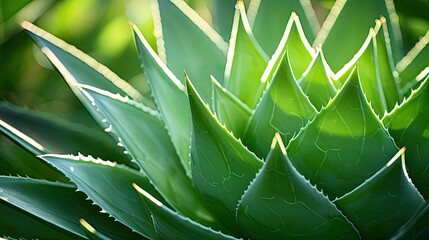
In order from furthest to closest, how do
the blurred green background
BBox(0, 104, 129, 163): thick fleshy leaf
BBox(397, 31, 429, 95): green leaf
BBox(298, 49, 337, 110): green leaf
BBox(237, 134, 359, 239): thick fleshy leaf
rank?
the blurred green background
BBox(0, 104, 129, 163): thick fleshy leaf
BBox(397, 31, 429, 95): green leaf
BBox(298, 49, 337, 110): green leaf
BBox(237, 134, 359, 239): thick fleshy leaf

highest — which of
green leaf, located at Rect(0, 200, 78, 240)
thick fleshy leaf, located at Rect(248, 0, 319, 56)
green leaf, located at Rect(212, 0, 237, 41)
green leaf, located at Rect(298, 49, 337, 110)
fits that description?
green leaf, located at Rect(212, 0, 237, 41)

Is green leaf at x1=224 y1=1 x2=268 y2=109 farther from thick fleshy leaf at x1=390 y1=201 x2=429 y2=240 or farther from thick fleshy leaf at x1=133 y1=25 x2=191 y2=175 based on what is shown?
thick fleshy leaf at x1=390 y1=201 x2=429 y2=240

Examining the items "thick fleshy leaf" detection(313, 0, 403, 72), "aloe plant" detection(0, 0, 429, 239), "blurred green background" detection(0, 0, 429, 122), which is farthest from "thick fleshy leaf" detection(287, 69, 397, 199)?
"blurred green background" detection(0, 0, 429, 122)

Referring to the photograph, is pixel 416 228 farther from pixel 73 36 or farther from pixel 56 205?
pixel 73 36

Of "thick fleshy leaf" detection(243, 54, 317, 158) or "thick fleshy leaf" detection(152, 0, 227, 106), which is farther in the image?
"thick fleshy leaf" detection(152, 0, 227, 106)

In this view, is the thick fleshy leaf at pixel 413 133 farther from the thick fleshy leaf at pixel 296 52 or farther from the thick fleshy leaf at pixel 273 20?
the thick fleshy leaf at pixel 273 20

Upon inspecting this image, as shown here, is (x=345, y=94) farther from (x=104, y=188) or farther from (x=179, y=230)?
(x=104, y=188)

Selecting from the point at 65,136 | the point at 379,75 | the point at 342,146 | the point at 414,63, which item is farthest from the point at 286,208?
the point at 65,136

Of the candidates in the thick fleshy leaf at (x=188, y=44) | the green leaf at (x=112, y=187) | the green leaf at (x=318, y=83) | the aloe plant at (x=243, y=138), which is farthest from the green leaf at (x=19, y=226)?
the green leaf at (x=318, y=83)
